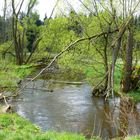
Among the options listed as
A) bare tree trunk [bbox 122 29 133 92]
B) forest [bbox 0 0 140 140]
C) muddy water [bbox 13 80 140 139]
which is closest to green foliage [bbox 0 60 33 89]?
forest [bbox 0 0 140 140]

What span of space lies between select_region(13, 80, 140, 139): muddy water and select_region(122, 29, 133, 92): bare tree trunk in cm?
163

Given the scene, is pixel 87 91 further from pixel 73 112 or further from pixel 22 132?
pixel 22 132

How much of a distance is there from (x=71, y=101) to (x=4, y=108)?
4300 mm

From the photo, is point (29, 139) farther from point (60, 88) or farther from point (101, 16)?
point (60, 88)

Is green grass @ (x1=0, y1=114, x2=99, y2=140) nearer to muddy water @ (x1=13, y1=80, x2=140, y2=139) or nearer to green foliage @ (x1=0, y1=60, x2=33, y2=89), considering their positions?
muddy water @ (x1=13, y1=80, x2=140, y2=139)

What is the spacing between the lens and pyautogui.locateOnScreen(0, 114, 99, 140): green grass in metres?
10.5

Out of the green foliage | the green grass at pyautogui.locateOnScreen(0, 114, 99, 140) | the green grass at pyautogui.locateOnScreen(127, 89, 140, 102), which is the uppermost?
the green foliage

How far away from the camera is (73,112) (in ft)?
54.9

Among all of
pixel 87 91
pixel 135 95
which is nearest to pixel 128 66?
pixel 135 95

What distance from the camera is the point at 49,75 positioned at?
104 feet

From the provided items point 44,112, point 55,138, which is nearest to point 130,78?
point 44,112

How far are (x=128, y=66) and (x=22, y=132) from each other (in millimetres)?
10618

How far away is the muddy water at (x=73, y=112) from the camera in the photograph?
13930mm

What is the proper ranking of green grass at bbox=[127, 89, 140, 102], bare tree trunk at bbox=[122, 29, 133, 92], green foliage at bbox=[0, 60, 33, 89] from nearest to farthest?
green grass at bbox=[127, 89, 140, 102] < bare tree trunk at bbox=[122, 29, 133, 92] < green foliage at bbox=[0, 60, 33, 89]
